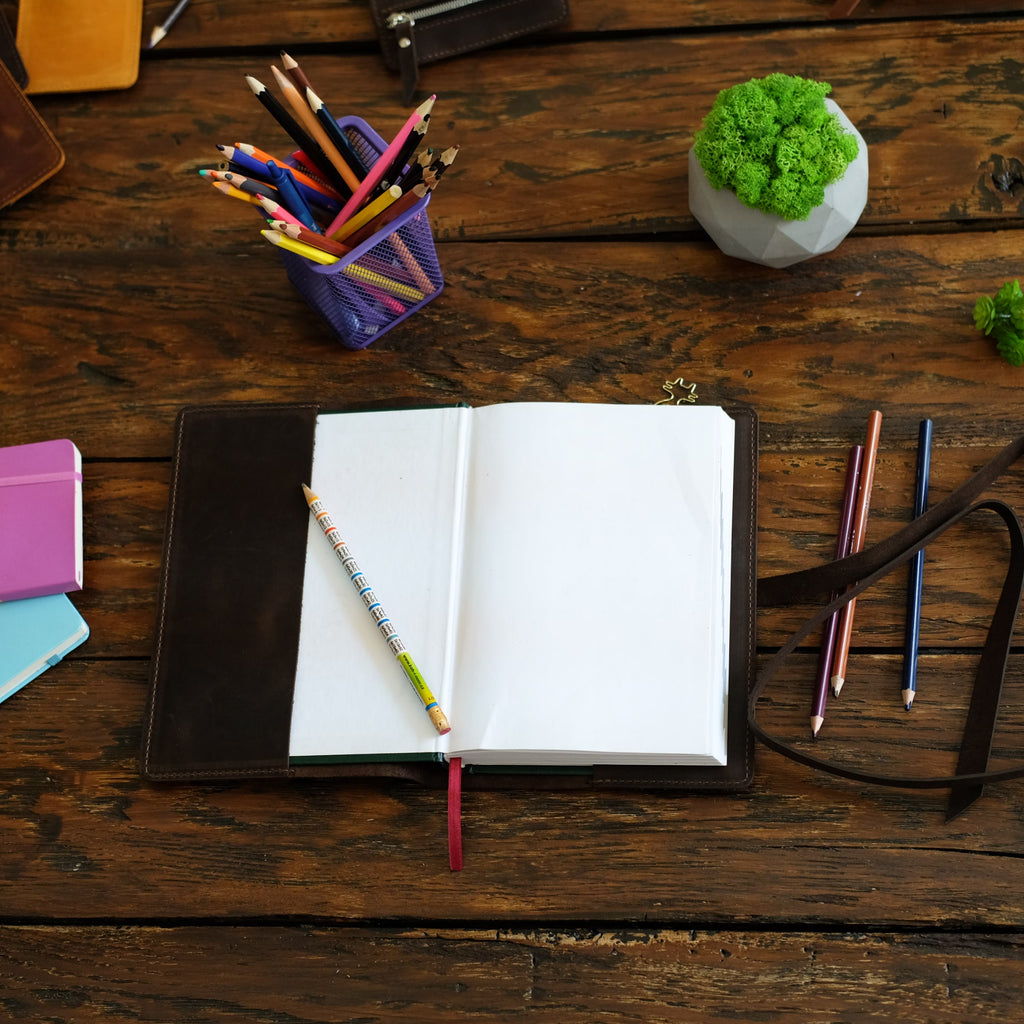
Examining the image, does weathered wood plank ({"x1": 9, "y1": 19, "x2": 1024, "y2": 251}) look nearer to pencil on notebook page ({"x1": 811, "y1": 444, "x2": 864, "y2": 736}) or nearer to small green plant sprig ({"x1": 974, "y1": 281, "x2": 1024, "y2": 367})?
small green plant sprig ({"x1": 974, "y1": 281, "x2": 1024, "y2": 367})

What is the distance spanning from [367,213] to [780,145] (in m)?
0.34

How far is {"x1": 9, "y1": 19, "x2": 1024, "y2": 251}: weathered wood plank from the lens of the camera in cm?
100

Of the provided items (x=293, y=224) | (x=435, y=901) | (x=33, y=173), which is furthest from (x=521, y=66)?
(x=435, y=901)

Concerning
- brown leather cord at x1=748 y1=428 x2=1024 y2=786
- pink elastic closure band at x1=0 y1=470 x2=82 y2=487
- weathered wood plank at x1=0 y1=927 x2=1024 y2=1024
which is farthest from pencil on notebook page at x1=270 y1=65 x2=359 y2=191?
weathered wood plank at x1=0 y1=927 x2=1024 y2=1024

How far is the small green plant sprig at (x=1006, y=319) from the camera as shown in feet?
2.89

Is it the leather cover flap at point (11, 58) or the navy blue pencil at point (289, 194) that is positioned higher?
the leather cover flap at point (11, 58)

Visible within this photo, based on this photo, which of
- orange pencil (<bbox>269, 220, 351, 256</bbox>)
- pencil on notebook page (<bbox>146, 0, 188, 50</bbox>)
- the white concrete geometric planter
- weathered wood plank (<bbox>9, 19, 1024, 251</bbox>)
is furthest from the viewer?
pencil on notebook page (<bbox>146, 0, 188, 50</bbox>)

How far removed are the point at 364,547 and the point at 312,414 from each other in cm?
14

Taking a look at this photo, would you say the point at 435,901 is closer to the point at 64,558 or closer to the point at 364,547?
the point at 364,547

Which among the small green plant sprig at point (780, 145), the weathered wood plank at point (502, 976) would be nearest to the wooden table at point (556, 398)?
the weathered wood plank at point (502, 976)

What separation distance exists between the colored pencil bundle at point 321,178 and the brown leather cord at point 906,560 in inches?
17.5

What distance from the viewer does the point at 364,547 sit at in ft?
2.88

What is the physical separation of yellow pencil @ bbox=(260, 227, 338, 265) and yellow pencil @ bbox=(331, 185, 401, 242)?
0.07ft

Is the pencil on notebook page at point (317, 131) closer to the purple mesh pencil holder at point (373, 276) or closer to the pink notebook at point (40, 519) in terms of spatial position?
the purple mesh pencil holder at point (373, 276)
